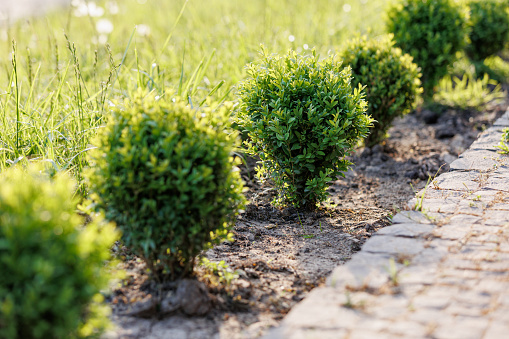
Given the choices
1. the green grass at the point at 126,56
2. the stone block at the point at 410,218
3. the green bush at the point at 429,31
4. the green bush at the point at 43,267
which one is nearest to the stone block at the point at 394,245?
the stone block at the point at 410,218

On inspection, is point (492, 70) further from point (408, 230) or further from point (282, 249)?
point (282, 249)

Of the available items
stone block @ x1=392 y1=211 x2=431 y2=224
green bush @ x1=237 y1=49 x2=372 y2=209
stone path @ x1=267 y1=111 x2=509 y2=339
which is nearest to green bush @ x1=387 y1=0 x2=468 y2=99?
green bush @ x1=237 y1=49 x2=372 y2=209

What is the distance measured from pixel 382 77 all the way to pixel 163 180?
3.36 m

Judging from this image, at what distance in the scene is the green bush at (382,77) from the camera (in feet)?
16.7

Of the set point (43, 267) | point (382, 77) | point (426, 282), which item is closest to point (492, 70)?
point (382, 77)

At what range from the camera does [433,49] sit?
6469 mm

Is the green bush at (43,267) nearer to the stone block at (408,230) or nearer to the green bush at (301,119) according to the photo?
the stone block at (408,230)

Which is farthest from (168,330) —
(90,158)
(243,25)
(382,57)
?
(243,25)

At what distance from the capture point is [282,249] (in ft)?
11.7

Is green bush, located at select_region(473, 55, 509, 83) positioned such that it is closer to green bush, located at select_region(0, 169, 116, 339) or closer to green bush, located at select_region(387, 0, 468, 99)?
green bush, located at select_region(387, 0, 468, 99)

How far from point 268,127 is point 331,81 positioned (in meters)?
0.64

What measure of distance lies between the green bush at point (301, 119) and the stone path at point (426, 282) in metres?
0.76

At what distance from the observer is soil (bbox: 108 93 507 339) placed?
2.71 meters

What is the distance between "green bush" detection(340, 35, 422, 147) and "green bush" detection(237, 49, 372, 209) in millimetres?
1198
